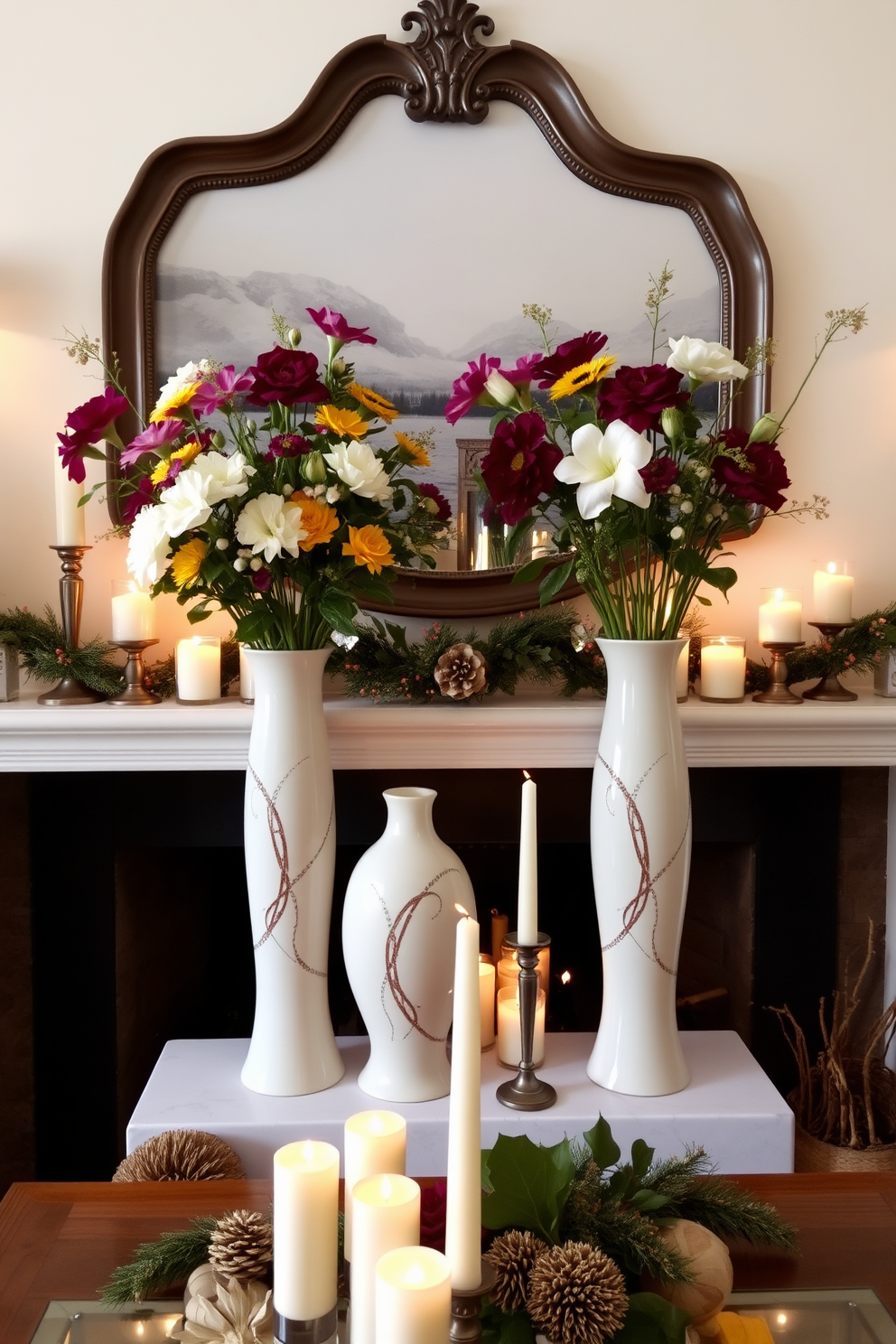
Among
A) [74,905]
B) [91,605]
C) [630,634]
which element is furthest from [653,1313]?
[91,605]

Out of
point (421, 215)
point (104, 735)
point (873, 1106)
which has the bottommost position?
point (873, 1106)

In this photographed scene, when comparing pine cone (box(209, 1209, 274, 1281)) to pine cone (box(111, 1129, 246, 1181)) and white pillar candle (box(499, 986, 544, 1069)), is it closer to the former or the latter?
pine cone (box(111, 1129, 246, 1181))

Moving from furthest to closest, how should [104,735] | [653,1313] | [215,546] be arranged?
[104,735] → [215,546] → [653,1313]

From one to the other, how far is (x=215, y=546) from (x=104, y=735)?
0.46m

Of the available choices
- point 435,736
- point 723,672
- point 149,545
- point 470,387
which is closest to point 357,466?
point 470,387

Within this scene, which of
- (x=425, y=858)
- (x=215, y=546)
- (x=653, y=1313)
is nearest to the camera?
(x=653, y=1313)

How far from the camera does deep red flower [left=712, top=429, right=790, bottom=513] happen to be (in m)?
1.42

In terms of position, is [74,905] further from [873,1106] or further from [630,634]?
[873,1106]

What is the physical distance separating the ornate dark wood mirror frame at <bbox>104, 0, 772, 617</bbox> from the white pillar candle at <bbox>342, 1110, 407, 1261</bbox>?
49.1 inches

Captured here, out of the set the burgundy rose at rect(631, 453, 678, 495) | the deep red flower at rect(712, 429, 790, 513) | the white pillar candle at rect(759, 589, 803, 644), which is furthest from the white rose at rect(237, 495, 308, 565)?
the white pillar candle at rect(759, 589, 803, 644)

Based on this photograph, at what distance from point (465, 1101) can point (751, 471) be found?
41.3 inches

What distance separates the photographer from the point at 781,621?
1837mm

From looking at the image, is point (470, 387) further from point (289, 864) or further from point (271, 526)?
point (289, 864)

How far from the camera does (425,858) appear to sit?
61.1 inches
